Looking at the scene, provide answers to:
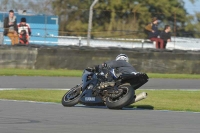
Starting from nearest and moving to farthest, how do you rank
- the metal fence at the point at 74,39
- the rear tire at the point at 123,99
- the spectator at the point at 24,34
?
the rear tire at the point at 123,99 < the spectator at the point at 24,34 < the metal fence at the point at 74,39

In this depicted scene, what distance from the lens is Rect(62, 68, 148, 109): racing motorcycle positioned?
456 inches

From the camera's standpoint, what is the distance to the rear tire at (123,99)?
448 inches

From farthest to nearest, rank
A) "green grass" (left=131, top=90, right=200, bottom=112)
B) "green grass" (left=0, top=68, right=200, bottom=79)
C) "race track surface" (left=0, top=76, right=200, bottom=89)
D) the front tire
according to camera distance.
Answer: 1. "green grass" (left=0, top=68, right=200, bottom=79)
2. "race track surface" (left=0, top=76, right=200, bottom=89)
3. "green grass" (left=131, top=90, right=200, bottom=112)
4. the front tire

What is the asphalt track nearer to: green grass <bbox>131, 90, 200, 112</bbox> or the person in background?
green grass <bbox>131, 90, 200, 112</bbox>

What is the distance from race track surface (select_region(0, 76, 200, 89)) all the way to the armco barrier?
1889mm

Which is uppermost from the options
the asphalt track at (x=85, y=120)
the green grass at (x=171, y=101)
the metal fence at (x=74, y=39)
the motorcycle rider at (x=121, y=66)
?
the metal fence at (x=74, y=39)

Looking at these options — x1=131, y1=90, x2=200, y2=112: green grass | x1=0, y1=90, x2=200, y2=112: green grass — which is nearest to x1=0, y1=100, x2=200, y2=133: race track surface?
x1=131, y1=90, x2=200, y2=112: green grass

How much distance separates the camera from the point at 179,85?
19.7 meters

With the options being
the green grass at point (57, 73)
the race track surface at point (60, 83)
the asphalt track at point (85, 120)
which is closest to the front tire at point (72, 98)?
the asphalt track at point (85, 120)

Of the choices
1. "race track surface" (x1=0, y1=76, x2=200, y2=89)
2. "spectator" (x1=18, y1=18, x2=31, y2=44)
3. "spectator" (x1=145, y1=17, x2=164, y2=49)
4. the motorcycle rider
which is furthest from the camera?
"spectator" (x1=145, y1=17, x2=164, y2=49)

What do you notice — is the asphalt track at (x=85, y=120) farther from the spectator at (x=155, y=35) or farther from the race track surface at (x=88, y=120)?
the spectator at (x=155, y=35)

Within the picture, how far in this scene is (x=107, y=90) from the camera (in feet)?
39.0

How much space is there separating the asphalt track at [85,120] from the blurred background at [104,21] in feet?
48.2

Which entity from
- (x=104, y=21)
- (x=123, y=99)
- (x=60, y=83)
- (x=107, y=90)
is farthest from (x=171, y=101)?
(x=104, y=21)
